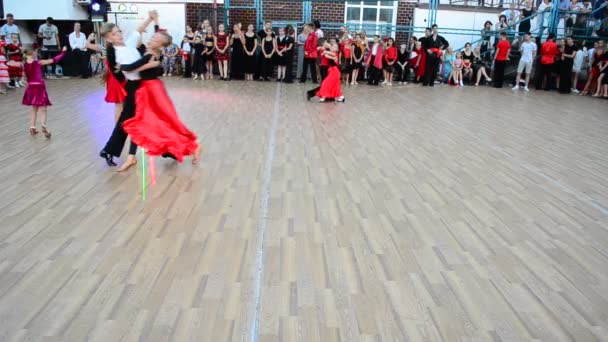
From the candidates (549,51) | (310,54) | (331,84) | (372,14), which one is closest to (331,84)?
(331,84)

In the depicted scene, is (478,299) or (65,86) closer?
(478,299)

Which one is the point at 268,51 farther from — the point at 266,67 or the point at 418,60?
the point at 418,60

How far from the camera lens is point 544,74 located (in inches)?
648

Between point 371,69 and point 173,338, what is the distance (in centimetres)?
1416

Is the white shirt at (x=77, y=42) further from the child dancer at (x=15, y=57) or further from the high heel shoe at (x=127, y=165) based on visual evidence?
the high heel shoe at (x=127, y=165)

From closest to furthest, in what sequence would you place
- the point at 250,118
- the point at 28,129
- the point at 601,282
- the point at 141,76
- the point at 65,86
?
the point at 601,282 → the point at 141,76 → the point at 28,129 → the point at 250,118 → the point at 65,86

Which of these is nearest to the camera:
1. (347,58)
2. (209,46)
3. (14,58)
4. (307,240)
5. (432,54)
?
(307,240)

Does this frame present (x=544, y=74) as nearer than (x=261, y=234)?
No

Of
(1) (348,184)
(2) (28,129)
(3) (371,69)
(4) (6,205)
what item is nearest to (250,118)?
(2) (28,129)

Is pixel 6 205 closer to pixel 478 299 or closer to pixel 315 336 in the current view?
pixel 315 336

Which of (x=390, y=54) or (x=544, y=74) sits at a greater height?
(x=390, y=54)

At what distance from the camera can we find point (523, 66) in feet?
54.0

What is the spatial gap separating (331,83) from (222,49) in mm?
5298

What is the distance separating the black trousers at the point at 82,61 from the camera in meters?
15.4
